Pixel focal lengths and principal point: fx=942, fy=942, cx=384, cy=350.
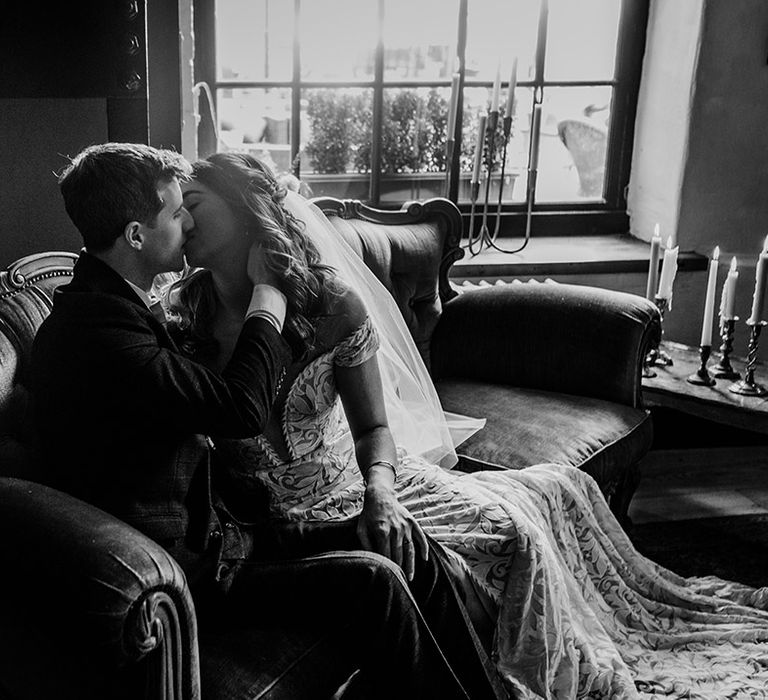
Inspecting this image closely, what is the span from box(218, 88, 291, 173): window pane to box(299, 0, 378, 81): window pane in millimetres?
139

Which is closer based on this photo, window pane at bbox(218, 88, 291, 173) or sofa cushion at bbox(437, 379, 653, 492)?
sofa cushion at bbox(437, 379, 653, 492)

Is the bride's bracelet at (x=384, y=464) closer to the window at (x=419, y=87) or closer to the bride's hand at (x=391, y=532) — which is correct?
the bride's hand at (x=391, y=532)

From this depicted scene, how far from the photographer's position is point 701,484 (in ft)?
9.72

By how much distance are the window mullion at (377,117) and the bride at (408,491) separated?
1.39 metres

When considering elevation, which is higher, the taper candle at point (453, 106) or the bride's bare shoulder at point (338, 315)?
the taper candle at point (453, 106)

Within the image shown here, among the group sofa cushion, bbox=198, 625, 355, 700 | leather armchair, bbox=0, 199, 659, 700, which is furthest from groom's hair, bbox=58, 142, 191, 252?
sofa cushion, bbox=198, 625, 355, 700

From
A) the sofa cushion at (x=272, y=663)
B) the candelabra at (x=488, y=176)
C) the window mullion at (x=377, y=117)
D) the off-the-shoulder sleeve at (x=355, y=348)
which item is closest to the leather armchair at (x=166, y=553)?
the sofa cushion at (x=272, y=663)

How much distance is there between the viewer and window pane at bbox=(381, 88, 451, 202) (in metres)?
3.25

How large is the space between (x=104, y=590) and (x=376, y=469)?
23.9 inches

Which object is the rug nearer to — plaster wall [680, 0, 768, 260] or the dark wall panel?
plaster wall [680, 0, 768, 260]

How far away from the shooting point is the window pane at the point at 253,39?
3084 millimetres

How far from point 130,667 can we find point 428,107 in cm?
250

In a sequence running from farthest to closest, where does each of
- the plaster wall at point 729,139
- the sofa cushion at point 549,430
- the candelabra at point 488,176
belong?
the plaster wall at point 729,139 → the candelabra at point 488,176 → the sofa cushion at point 549,430

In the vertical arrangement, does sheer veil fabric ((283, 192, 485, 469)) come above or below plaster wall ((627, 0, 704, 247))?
below
